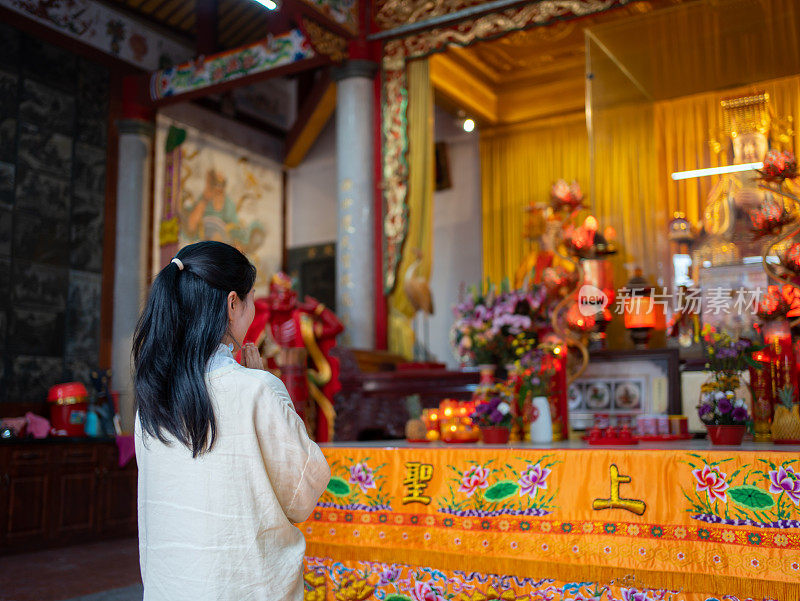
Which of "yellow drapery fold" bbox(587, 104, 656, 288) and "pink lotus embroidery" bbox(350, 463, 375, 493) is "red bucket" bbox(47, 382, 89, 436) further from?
"yellow drapery fold" bbox(587, 104, 656, 288)

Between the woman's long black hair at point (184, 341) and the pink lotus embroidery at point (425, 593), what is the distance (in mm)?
1440

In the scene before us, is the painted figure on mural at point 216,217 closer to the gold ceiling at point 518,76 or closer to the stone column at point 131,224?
the stone column at point 131,224

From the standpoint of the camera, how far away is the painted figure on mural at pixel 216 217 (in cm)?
812

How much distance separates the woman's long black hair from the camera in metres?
1.24

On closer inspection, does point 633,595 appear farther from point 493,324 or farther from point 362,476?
point 493,324

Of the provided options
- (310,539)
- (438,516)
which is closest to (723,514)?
(438,516)

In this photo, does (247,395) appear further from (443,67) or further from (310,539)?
(443,67)

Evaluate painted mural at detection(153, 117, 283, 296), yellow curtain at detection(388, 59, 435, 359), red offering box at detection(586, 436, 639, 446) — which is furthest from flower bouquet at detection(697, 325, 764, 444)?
painted mural at detection(153, 117, 283, 296)

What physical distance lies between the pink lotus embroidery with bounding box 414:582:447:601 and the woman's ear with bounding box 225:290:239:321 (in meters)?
1.48

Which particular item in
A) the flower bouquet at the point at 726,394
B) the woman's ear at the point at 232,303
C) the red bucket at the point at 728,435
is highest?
the woman's ear at the point at 232,303

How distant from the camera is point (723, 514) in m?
2.04

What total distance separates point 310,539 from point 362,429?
2.07 metres

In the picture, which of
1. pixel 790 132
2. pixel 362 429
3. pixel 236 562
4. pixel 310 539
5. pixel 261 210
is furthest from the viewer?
pixel 261 210

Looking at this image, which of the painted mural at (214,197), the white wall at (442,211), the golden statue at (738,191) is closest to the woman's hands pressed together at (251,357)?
the golden statue at (738,191)
